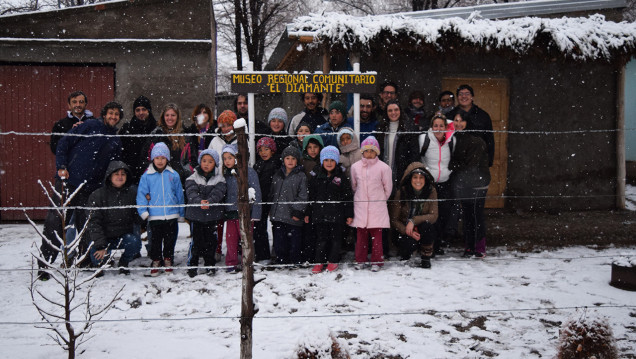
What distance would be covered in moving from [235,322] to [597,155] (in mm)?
7137

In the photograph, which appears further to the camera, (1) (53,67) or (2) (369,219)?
(1) (53,67)

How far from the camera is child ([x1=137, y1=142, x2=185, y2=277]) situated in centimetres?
512

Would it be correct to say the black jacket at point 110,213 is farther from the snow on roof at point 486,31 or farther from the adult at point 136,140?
the snow on roof at point 486,31

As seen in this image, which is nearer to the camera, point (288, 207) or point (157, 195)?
point (157, 195)

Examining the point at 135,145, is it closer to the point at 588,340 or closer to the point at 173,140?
the point at 173,140

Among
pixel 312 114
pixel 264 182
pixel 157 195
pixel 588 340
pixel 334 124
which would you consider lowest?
pixel 588 340

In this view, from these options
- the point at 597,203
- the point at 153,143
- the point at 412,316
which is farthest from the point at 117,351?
the point at 597,203

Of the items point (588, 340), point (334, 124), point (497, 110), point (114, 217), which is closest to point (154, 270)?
point (114, 217)

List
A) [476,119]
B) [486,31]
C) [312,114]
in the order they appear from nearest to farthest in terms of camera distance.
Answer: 1. [476,119]
2. [312,114]
3. [486,31]

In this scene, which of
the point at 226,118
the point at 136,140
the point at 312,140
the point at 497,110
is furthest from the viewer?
the point at 497,110

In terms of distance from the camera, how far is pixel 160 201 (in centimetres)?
512

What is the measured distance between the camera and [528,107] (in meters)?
8.13

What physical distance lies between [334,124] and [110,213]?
268 cm

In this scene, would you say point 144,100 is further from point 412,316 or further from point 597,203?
point 597,203
